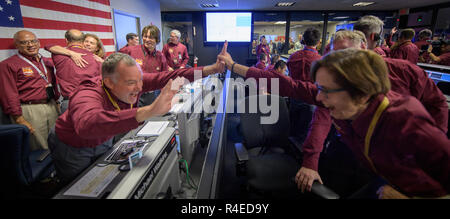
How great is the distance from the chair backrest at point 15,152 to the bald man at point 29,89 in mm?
1014

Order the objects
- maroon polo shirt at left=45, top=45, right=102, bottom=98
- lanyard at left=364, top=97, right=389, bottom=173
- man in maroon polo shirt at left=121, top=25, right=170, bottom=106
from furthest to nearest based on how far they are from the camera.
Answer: man in maroon polo shirt at left=121, top=25, right=170, bottom=106, maroon polo shirt at left=45, top=45, right=102, bottom=98, lanyard at left=364, top=97, right=389, bottom=173

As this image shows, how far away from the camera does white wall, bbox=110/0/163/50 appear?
450 cm

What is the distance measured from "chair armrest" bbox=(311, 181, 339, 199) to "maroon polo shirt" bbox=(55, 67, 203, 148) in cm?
104

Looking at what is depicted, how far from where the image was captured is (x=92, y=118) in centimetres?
93

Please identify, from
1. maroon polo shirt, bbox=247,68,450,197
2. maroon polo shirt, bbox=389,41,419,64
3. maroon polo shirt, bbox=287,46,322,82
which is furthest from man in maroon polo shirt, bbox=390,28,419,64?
maroon polo shirt, bbox=247,68,450,197

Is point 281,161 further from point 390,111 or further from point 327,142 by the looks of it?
point 390,111

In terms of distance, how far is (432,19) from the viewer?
26.8 ft

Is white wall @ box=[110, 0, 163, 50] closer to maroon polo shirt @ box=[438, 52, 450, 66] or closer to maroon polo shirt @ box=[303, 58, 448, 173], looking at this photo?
maroon polo shirt @ box=[303, 58, 448, 173]

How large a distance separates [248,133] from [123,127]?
4.08 feet

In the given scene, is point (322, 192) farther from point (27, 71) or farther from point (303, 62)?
point (27, 71)

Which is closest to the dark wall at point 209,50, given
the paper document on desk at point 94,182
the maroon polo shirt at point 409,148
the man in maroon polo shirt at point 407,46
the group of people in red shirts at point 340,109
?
the man in maroon polo shirt at point 407,46

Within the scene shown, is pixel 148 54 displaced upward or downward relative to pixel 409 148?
upward

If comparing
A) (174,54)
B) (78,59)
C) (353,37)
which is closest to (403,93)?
(353,37)

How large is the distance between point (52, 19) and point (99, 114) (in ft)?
9.55
